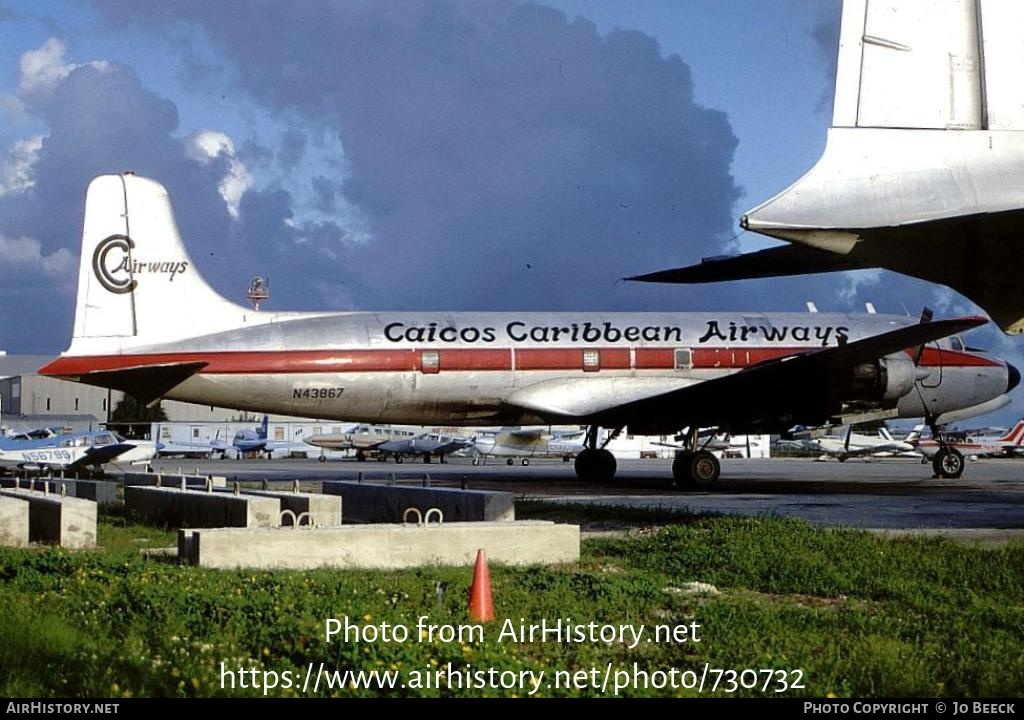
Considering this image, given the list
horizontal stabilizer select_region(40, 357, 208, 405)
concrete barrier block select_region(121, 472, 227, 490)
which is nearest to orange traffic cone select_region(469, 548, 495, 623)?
concrete barrier block select_region(121, 472, 227, 490)

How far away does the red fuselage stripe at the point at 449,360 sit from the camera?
25547 mm

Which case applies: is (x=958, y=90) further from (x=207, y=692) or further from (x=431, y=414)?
(x=431, y=414)

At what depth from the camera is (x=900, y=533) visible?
50.1 ft

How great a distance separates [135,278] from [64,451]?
17.4 m

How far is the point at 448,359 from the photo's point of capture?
27297mm

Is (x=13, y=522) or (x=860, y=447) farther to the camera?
(x=860, y=447)

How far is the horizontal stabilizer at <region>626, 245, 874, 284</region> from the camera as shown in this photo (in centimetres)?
1512

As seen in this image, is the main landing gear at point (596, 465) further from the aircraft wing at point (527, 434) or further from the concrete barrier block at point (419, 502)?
the aircraft wing at point (527, 434)

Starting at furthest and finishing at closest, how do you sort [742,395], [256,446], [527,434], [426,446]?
[256,446]
[426,446]
[527,434]
[742,395]

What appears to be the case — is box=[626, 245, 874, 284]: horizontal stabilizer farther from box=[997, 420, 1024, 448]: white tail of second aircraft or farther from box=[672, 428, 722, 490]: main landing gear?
box=[997, 420, 1024, 448]: white tail of second aircraft

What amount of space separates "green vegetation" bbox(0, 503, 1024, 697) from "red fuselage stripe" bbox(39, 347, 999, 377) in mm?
12084

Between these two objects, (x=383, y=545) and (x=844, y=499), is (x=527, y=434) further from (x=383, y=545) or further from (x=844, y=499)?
(x=383, y=545)

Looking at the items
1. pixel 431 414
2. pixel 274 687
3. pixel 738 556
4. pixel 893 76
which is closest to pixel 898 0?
pixel 893 76

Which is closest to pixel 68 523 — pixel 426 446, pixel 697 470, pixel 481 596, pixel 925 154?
pixel 481 596
